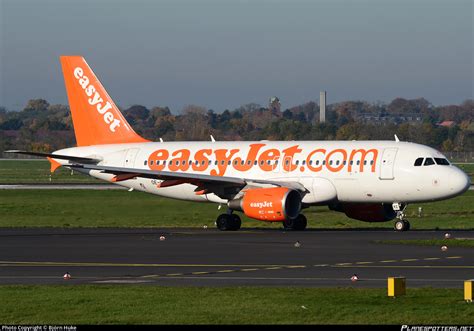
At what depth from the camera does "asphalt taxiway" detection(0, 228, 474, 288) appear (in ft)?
92.5

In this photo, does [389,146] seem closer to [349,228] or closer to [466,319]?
[349,228]

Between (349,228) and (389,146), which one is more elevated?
(389,146)

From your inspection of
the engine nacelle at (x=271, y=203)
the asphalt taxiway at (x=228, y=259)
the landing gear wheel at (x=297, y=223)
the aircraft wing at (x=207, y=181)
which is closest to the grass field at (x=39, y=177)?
the aircraft wing at (x=207, y=181)

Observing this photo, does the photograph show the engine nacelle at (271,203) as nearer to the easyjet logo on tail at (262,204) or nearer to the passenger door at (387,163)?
the easyjet logo on tail at (262,204)

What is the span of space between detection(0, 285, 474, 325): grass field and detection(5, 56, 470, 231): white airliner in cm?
2219

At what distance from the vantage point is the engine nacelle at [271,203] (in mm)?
46875

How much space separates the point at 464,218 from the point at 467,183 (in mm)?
8452

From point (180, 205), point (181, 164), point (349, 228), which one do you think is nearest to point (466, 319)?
point (349, 228)

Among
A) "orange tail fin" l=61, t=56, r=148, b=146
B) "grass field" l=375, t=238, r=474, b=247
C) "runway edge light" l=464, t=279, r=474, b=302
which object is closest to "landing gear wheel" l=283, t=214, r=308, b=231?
"grass field" l=375, t=238, r=474, b=247

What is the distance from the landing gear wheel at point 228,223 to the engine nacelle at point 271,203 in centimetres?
171

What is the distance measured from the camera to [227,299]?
77.3 ft

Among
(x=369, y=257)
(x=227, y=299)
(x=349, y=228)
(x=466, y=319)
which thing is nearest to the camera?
(x=466, y=319)

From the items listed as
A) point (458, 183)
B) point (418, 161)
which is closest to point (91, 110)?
point (418, 161)

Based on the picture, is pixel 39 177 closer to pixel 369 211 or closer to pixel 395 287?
pixel 369 211
